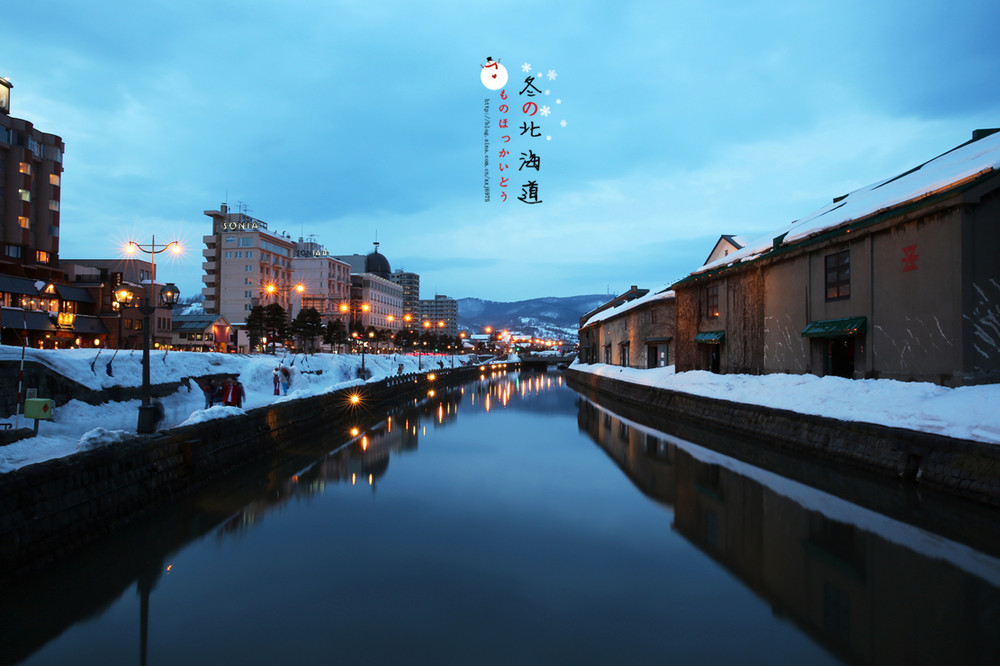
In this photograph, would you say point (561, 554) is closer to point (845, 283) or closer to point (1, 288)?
point (845, 283)

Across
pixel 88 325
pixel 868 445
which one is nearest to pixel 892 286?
pixel 868 445

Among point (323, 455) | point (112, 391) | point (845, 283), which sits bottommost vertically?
point (323, 455)

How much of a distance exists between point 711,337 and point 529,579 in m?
26.6

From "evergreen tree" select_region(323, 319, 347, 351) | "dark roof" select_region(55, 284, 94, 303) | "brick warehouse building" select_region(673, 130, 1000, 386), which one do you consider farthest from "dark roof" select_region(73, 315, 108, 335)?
"brick warehouse building" select_region(673, 130, 1000, 386)

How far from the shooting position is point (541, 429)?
28.8 meters

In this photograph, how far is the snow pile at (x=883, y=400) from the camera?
42.3ft

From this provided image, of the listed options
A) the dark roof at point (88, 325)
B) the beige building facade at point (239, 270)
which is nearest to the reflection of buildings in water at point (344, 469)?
the dark roof at point (88, 325)

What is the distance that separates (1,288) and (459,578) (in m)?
56.6

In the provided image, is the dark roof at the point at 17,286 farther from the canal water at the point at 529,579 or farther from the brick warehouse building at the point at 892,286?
the brick warehouse building at the point at 892,286

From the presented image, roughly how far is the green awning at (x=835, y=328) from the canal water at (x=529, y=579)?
7.71 meters

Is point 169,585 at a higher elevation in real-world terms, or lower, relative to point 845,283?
lower

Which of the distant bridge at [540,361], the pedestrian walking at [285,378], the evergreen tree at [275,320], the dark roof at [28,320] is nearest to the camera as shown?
the pedestrian walking at [285,378]

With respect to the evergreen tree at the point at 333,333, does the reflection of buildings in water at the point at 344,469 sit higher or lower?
lower

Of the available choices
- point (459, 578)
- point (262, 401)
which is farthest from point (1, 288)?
point (459, 578)
